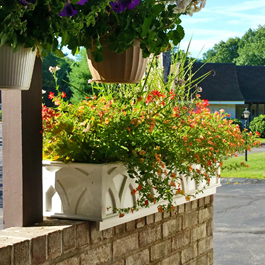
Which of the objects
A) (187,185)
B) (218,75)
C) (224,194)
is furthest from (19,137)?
(218,75)

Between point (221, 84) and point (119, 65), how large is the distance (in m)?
33.0

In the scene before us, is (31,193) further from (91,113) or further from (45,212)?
(91,113)

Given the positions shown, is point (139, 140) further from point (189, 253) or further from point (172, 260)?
point (189, 253)

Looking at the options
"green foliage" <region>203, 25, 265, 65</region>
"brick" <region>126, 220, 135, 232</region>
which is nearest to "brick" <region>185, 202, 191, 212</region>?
"brick" <region>126, 220, 135, 232</region>

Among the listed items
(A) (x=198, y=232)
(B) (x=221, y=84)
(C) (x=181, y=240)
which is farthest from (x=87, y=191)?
(B) (x=221, y=84)

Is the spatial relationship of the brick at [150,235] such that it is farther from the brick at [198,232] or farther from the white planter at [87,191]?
the brick at [198,232]

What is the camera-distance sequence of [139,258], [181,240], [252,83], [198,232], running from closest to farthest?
1. [139,258]
2. [181,240]
3. [198,232]
4. [252,83]

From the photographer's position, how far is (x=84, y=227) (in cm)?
211

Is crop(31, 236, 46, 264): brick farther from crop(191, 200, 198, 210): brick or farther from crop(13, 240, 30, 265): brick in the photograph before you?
crop(191, 200, 198, 210): brick

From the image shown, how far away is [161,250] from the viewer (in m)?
2.70

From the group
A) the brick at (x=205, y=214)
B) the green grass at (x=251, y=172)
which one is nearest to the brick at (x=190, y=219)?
the brick at (x=205, y=214)

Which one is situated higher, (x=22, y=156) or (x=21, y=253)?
(x=22, y=156)

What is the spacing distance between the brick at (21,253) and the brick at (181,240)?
1253mm

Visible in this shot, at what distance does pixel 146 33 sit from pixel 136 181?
2.61 feet
